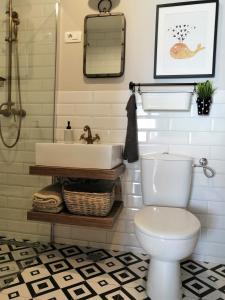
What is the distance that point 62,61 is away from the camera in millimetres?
2049

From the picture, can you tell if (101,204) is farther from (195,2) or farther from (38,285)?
(195,2)

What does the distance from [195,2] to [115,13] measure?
0.57 metres

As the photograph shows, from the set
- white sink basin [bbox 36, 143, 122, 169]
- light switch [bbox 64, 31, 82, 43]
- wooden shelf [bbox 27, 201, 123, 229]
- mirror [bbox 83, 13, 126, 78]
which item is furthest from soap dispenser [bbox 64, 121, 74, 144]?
light switch [bbox 64, 31, 82, 43]

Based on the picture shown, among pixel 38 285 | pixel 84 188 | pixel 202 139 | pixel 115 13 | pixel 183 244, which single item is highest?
pixel 115 13

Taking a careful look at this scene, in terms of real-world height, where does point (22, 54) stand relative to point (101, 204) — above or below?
above

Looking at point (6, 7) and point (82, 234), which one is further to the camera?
point (82, 234)

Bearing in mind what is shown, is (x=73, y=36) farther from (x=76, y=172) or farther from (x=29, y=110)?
(x=76, y=172)

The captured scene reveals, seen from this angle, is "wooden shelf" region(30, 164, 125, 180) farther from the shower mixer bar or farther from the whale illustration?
the whale illustration

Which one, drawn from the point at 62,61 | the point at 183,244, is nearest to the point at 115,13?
the point at 62,61

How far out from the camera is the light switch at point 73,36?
199 centimetres

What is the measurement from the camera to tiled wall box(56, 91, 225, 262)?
1833 mm

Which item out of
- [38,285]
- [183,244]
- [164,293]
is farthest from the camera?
[38,285]

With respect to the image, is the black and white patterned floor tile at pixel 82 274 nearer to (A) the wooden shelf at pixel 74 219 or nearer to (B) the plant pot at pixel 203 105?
(A) the wooden shelf at pixel 74 219

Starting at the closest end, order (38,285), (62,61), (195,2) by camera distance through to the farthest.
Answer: (38,285) < (195,2) < (62,61)
